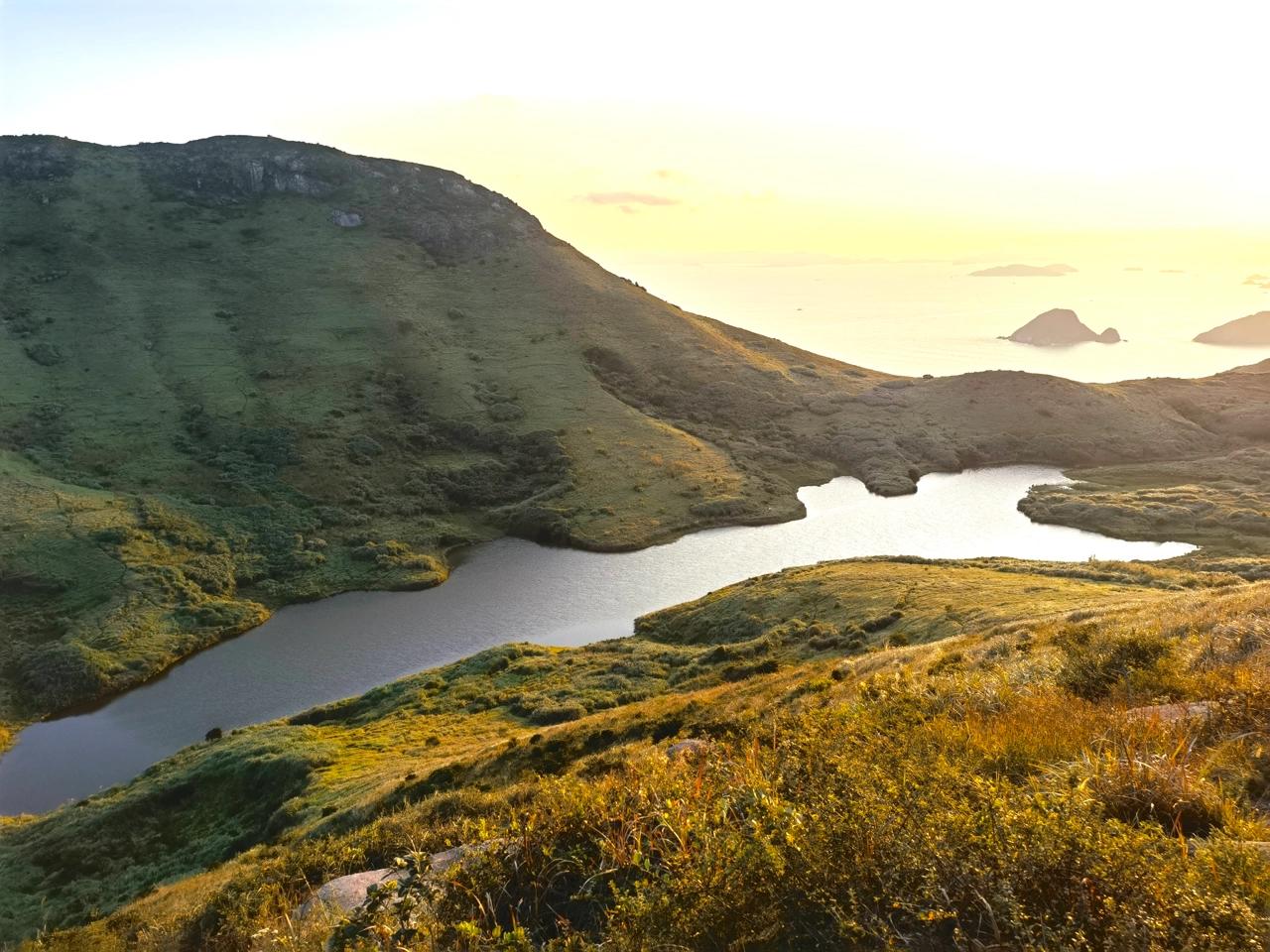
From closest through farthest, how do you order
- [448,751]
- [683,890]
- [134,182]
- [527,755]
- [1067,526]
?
[683,890]
[527,755]
[448,751]
[1067,526]
[134,182]

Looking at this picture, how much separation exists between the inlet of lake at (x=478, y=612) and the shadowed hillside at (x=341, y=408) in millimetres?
4465

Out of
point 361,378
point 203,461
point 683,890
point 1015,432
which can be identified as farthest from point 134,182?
point 683,890

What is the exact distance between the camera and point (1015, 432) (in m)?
147

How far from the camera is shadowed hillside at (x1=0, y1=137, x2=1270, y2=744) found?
282 feet

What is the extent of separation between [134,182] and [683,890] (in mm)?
225759

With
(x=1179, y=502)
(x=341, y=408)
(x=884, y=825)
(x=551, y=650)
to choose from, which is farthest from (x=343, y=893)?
(x=1179, y=502)

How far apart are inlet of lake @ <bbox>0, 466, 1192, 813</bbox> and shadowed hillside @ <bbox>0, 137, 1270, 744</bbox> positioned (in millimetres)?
4465

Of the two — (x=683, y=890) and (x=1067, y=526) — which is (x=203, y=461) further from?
(x=1067, y=526)

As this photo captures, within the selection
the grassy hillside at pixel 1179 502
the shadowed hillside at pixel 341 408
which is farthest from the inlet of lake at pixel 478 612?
the shadowed hillside at pixel 341 408

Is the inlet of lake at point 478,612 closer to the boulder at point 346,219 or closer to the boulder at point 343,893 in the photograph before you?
the boulder at point 343,893

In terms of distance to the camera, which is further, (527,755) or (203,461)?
(203,461)

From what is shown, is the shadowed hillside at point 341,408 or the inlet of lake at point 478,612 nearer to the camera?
the inlet of lake at point 478,612

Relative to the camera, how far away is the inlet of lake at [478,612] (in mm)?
58406

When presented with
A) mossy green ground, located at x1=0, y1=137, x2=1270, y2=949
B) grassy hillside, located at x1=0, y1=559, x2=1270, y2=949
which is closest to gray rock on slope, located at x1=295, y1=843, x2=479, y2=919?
grassy hillside, located at x1=0, y1=559, x2=1270, y2=949
